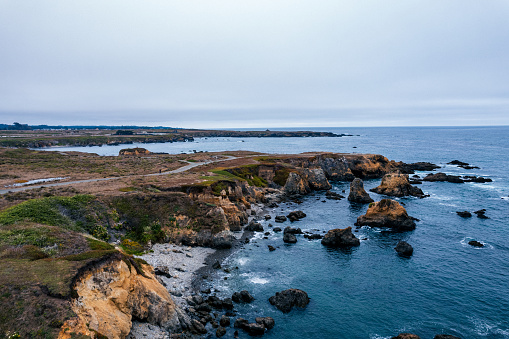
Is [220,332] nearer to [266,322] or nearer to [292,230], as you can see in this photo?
[266,322]

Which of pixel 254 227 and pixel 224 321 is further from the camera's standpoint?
pixel 254 227

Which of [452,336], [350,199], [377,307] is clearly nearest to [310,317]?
[377,307]

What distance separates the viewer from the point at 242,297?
34188mm

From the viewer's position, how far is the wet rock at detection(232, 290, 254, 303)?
33875 mm

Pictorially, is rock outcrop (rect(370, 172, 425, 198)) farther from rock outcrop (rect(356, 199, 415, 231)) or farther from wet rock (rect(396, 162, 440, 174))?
wet rock (rect(396, 162, 440, 174))

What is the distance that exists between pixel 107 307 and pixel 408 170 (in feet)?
414

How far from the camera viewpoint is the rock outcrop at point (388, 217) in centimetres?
5794

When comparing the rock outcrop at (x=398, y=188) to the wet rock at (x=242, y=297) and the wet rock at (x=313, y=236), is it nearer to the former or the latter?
the wet rock at (x=313, y=236)

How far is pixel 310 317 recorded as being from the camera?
31188mm

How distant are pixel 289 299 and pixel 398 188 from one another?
64.7m

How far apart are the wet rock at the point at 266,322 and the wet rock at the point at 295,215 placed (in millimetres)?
35217

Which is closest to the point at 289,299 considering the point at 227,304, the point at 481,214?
the point at 227,304

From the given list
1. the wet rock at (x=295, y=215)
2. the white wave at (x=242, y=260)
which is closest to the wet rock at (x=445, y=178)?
the wet rock at (x=295, y=215)

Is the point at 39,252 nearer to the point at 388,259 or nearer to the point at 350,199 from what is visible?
the point at 388,259
